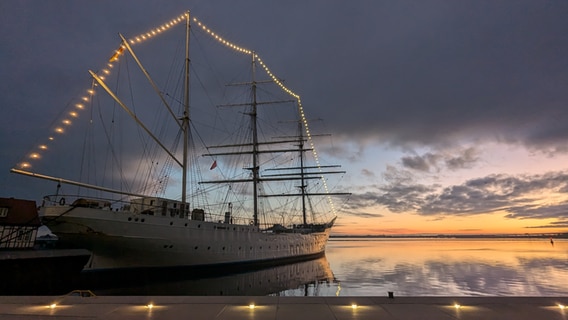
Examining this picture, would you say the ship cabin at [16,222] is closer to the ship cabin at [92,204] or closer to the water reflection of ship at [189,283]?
the ship cabin at [92,204]

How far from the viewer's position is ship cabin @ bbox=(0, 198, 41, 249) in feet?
133

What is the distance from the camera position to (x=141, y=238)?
2409 centimetres

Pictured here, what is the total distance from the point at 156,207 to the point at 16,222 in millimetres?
31584

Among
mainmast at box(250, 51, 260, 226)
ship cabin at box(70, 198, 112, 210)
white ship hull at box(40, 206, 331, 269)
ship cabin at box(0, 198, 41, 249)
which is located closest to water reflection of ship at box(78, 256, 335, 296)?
white ship hull at box(40, 206, 331, 269)

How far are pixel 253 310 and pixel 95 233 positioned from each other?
19.7 meters

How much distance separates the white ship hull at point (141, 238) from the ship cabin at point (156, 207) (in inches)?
55.6

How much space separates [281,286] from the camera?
2367 centimetres

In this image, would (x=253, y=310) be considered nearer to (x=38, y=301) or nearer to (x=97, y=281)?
(x=38, y=301)

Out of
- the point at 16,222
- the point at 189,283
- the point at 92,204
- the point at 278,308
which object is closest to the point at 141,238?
the point at 92,204

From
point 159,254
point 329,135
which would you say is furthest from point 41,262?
point 329,135

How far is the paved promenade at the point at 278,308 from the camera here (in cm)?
730

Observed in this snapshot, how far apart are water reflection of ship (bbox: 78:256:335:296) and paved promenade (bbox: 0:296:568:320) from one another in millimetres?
11661

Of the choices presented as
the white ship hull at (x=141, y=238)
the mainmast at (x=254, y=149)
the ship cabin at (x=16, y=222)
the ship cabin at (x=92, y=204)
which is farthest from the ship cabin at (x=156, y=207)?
the ship cabin at (x=16, y=222)

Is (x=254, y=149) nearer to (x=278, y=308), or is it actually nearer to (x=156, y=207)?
(x=156, y=207)
